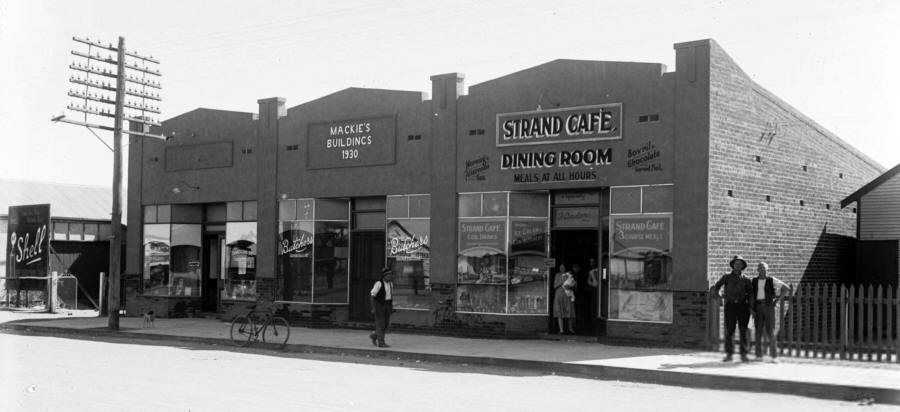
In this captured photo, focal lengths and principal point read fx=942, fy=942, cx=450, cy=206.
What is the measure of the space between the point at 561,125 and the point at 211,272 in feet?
42.7

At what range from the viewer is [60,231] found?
116 ft

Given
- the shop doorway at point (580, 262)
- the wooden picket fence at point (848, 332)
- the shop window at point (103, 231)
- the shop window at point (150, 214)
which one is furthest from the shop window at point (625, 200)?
the shop window at point (103, 231)

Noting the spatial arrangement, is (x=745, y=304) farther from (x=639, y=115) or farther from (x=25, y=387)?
(x=25, y=387)

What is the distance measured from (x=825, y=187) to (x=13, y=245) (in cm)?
2769

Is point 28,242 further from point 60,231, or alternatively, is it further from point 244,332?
point 244,332

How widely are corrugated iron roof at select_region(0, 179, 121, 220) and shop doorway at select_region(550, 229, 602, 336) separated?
75.5 feet

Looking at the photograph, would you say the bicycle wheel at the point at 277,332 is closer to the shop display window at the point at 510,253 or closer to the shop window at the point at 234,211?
the shop display window at the point at 510,253

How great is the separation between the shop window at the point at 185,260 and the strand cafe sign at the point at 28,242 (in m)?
7.00

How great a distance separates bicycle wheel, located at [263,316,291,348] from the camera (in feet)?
64.8

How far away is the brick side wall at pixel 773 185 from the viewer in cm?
1816

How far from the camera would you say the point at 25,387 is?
12.7m

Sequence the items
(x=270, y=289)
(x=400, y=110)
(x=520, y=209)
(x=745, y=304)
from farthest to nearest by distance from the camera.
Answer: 1. (x=270, y=289)
2. (x=400, y=110)
3. (x=520, y=209)
4. (x=745, y=304)

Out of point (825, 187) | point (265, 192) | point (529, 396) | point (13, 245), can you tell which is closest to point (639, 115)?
point (825, 187)

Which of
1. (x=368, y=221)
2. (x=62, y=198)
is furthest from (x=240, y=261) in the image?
(x=62, y=198)
